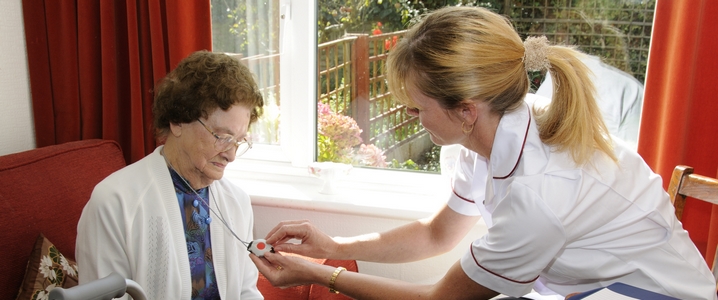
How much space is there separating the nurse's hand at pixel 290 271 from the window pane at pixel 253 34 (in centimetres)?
113

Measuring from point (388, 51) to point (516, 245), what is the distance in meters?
1.41

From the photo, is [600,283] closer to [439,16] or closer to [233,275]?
[439,16]

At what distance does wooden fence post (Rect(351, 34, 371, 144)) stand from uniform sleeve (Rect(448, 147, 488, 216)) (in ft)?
3.06

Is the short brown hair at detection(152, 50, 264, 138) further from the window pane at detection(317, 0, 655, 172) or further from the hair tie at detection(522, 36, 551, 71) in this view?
the window pane at detection(317, 0, 655, 172)

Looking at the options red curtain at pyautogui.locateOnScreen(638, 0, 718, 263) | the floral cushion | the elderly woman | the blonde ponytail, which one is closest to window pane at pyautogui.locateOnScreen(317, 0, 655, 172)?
red curtain at pyautogui.locateOnScreen(638, 0, 718, 263)

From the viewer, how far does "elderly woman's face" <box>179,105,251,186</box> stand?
5.21 feet

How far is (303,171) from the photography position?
9.16 feet

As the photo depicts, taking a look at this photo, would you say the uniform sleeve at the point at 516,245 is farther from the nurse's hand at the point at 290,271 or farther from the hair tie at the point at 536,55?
the nurse's hand at the point at 290,271

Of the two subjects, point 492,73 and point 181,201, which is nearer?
point 492,73

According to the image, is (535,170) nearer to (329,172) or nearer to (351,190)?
(329,172)

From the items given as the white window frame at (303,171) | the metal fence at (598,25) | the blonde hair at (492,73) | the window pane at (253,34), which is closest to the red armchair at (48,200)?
the white window frame at (303,171)

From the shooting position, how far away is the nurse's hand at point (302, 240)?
1.74 m

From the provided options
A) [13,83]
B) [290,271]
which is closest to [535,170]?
[290,271]

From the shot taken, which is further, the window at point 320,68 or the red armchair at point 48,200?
the window at point 320,68
